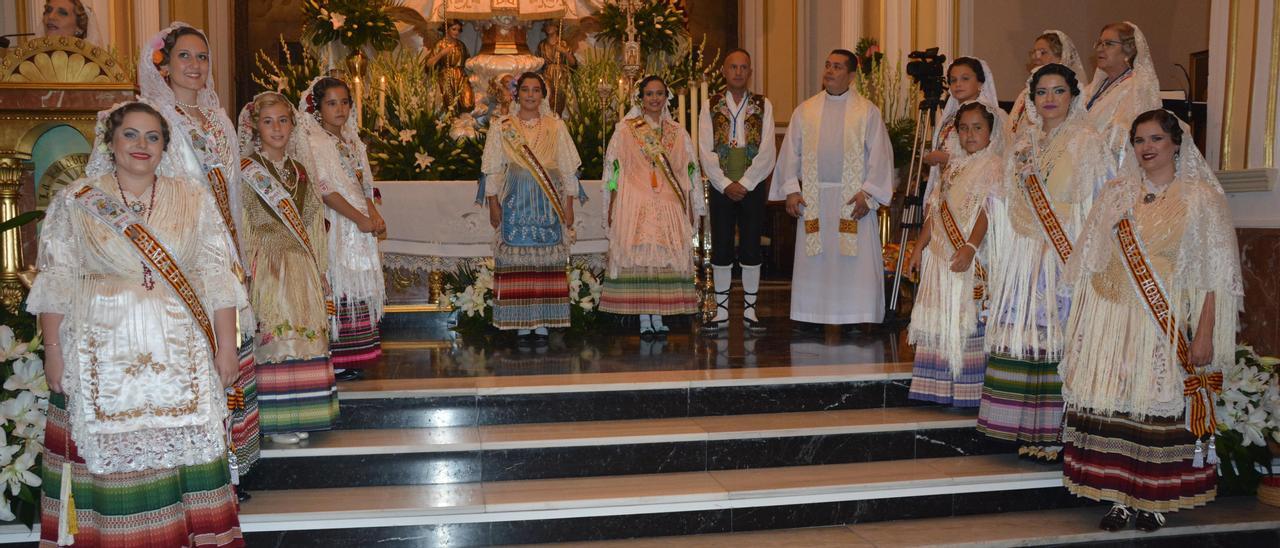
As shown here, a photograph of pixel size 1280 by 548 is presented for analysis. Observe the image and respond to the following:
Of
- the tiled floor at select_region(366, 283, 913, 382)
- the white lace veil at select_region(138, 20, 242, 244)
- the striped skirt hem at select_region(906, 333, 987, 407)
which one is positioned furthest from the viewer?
the tiled floor at select_region(366, 283, 913, 382)

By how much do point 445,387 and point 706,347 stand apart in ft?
6.28

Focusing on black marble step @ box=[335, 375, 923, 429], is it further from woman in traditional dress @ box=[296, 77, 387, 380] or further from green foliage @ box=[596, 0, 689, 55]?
green foliage @ box=[596, 0, 689, 55]

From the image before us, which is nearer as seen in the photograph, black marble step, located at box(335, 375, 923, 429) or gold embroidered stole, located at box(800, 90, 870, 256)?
black marble step, located at box(335, 375, 923, 429)

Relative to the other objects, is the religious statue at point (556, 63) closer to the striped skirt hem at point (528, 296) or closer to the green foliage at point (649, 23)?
the green foliage at point (649, 23)

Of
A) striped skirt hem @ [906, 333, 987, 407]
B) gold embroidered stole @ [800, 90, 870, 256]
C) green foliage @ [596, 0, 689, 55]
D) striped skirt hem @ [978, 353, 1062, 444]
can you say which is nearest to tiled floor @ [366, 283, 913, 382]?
striped skirt hem @ [906, 333, 987, 407]

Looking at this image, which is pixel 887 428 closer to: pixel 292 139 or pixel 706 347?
pixel 706 347

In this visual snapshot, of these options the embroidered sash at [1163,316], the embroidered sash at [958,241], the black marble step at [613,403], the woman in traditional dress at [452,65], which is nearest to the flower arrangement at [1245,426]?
Result: the embroidered sash at [1163,316]

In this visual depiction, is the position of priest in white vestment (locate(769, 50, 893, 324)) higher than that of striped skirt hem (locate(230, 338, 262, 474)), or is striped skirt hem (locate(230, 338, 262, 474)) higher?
priest in white vestment (locate(769, 50, 893, 324))

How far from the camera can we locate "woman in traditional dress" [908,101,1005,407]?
16.6 ft

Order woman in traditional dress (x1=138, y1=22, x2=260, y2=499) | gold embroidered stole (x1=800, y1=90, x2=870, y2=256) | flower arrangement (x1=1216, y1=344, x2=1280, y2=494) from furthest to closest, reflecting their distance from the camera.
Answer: gold embroidered stole (x1=800, y1=90, x2=870, y2=256)
flower arrangement (x1=1216, y1=344, x2=1280, y2=494)
woman in traditional dress (x1=138, y1=22, x2=260, y2=499)

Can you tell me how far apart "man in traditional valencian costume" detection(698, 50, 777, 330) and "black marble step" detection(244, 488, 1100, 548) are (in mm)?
2757

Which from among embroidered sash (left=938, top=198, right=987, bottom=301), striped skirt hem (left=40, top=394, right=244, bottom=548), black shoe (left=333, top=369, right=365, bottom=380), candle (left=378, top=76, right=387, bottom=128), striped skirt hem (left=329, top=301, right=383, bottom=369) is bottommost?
striped skirt hem (left=40, top=394, right=244, bottom=548)

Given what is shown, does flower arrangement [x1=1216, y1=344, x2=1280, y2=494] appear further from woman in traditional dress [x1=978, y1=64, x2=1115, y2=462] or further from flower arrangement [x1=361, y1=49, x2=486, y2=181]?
flower arrangement [x1=361, y1=49, x2=486, y2=181]

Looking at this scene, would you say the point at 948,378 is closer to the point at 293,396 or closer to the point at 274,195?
the point at 293,396
